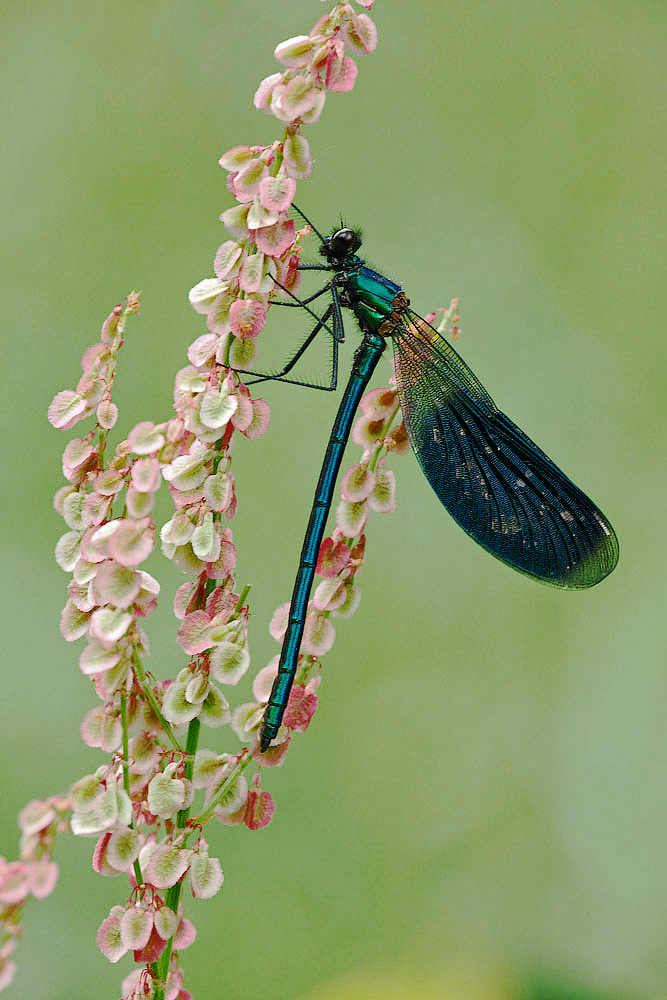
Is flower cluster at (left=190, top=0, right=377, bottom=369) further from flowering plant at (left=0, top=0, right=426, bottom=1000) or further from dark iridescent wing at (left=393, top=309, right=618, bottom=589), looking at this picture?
dark iridescent wing at (left=393, top=309, right=618, bottom=589)

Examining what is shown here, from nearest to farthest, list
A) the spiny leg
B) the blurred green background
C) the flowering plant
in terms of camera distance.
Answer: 1. the flowering plant
2. the spiny leg
3. the blurred green background

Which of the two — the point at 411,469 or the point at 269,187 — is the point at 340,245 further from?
the point at 411,469

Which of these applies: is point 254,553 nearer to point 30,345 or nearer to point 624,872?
point 30,345

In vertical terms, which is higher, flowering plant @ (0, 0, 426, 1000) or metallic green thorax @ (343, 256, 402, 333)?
metallic green thorax @ (343, 256, 402, 333)

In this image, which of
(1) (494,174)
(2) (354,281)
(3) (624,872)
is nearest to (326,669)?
(3) (624,872)

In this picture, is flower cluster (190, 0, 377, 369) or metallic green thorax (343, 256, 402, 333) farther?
metallic green thorax (343, 256, 402, 333)

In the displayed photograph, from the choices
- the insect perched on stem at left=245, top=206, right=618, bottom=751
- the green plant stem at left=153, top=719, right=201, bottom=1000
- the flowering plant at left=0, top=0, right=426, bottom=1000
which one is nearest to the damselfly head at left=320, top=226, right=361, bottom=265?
the insect perched on stem at left=245, top=206, right=618, bottom=751

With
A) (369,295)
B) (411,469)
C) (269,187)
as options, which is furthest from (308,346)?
(411,469)
